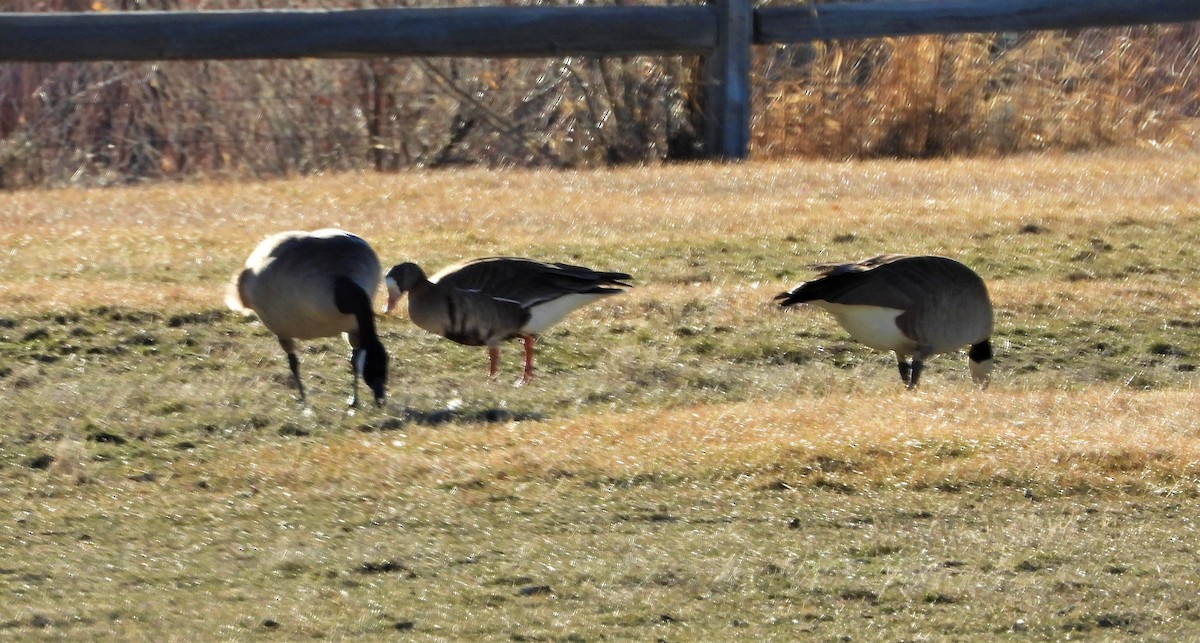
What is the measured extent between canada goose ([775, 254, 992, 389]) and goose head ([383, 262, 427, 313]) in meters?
1.57

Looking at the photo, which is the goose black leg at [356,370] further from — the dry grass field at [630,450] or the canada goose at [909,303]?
the canada goose at [909,303]

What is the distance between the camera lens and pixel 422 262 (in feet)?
31.1

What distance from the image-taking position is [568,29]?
12828mm

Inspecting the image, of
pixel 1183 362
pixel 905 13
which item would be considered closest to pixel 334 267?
pixel 1183 362

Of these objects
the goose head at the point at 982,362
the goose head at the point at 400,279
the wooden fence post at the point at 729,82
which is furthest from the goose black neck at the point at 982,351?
the wooden fence post at the point at 729,82

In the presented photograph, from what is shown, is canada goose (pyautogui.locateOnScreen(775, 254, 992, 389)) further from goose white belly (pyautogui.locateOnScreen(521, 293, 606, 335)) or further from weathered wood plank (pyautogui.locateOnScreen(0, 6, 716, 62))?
weathered wood plank (pyautogui.locateOnScreen(0, 6, 716, 62))

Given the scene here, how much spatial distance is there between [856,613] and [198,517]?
220cm

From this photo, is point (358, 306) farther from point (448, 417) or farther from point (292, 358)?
point (292, 358)

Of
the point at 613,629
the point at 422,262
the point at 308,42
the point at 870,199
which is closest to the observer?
the point at 613,629

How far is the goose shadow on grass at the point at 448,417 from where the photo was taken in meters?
6.79

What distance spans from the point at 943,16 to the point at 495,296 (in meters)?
7.20

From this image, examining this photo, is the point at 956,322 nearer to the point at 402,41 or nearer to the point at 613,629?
the point at 613,629

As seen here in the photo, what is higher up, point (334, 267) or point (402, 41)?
point (402, 41)

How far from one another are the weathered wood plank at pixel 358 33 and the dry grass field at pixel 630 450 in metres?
1.75
